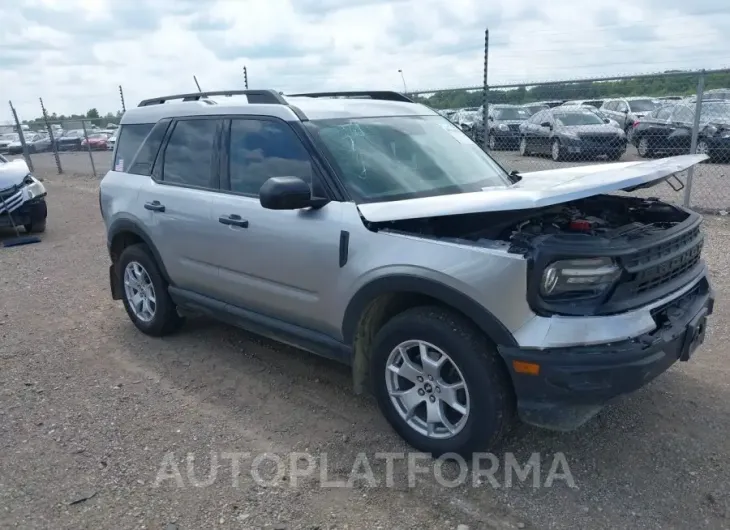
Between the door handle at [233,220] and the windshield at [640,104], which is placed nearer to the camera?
the door handle at [233,220]

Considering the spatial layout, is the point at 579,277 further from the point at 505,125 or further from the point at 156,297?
the point at 505,125

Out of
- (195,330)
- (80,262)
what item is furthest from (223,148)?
(80,262)

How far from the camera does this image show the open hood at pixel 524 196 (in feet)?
9.16

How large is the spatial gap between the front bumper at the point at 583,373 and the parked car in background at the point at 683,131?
965 cm

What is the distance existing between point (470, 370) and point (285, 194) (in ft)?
4.28

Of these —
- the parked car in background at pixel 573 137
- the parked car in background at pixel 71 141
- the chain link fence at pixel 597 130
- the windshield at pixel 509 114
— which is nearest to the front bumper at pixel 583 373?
the chain link fence at pixel 597 130

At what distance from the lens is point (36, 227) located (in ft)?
33.4

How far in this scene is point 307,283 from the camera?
143 inches

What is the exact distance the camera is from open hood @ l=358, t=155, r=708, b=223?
9.16 ft

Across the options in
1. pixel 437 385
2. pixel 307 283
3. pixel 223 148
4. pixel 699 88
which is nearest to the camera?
pixel 437 385

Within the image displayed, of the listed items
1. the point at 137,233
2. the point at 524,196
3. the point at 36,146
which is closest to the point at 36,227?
the point at 137,233

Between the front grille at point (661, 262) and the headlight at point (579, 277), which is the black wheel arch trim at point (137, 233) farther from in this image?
the front grille at point (661, 262)

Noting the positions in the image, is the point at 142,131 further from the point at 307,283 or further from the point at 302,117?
the point at 307,283

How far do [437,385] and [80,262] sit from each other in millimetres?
6397
